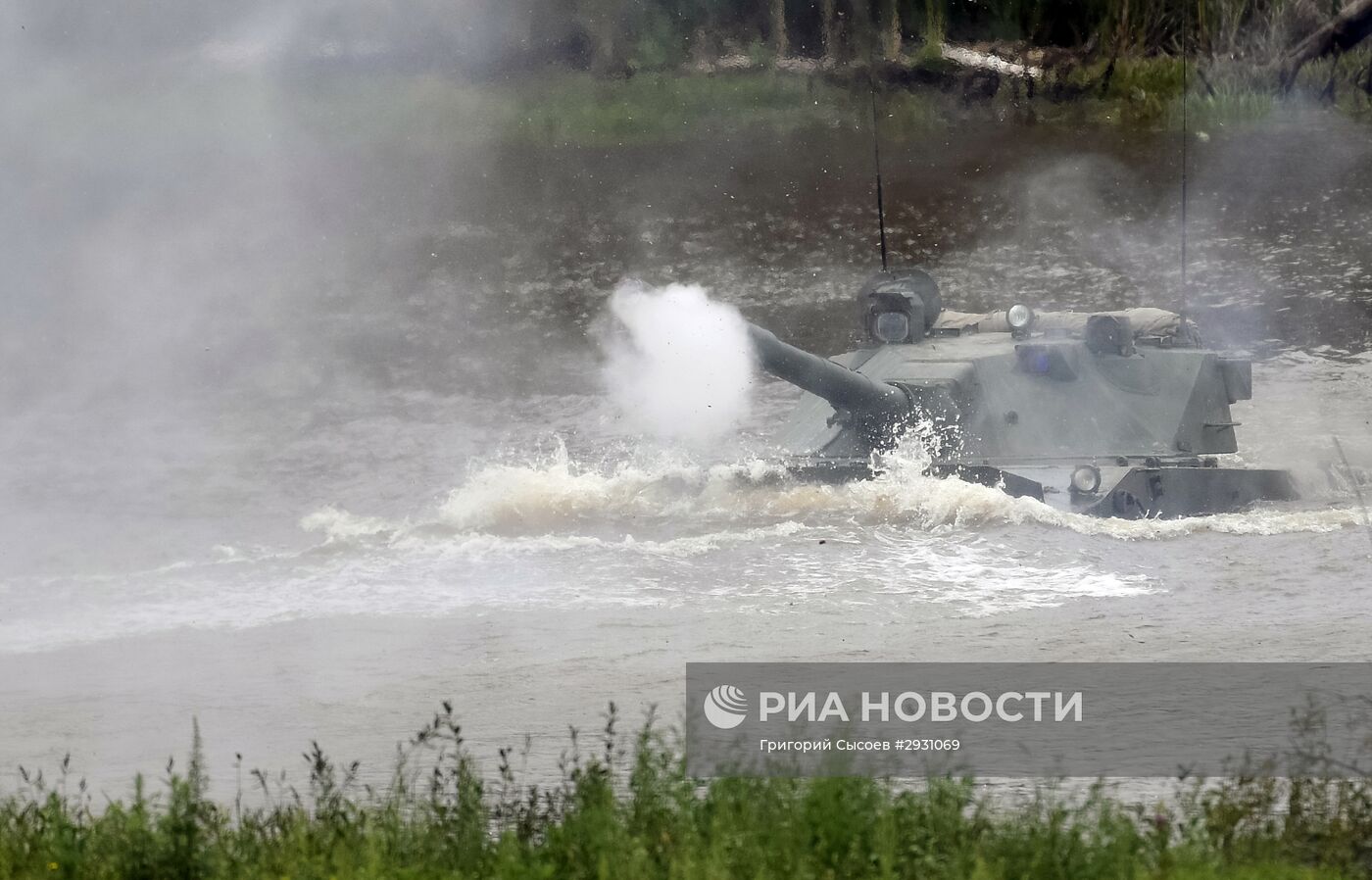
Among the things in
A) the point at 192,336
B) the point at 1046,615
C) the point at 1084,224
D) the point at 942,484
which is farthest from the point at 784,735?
the point at 1084,224

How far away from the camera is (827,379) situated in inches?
616

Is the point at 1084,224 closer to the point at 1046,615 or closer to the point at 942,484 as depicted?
the point at 942,484

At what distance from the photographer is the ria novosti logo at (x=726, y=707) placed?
10630 mm

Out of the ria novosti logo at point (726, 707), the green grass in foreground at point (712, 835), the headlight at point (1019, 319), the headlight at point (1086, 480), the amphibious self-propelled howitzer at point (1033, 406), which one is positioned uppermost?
the headlight at point (1019, 319)

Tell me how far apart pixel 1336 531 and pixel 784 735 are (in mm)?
8236

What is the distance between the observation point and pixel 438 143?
26.9 metres

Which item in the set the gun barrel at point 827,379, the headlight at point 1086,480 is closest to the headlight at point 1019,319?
the gun barrel at point 827,379

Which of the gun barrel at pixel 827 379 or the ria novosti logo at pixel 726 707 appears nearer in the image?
the ria novosti logo at pixel 726 707

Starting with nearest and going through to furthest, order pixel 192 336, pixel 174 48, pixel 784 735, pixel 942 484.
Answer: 1. pixel 784 735
2. pixel 942 484
3. pixel 174 48
4. pixel 192 336

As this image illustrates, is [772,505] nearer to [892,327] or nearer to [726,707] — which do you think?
[892,327]

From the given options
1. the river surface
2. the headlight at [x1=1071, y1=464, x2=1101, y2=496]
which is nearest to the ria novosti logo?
the river surface

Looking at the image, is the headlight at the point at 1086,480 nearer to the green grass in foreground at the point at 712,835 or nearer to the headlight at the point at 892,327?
the headlight at the point at 892,327

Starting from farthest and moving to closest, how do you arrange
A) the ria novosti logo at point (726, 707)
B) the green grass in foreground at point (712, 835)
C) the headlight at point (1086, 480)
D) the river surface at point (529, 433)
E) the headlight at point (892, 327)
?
1. the headlight at point (892, 327)
2. the headlight at point (1086, 480)
3. the river surface at point (529, 433)
4. the ria novosti logo at point (726, 707)
5. the green grass in foreground at point (712, 835)

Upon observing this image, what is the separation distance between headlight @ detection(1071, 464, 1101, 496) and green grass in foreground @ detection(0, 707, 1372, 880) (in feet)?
20.6
